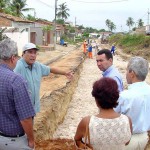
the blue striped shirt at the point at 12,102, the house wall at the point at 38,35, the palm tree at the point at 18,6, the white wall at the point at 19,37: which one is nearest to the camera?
the blue striped shirt at the point at 12,102

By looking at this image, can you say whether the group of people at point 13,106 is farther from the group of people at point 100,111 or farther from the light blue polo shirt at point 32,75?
the light blue polo shirt at point 32,75

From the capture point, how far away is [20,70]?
5.06 meters

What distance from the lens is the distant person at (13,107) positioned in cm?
329

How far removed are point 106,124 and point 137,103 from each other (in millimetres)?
695

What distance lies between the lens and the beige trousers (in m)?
3.49

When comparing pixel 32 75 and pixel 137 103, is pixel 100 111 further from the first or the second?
pixel 32 75

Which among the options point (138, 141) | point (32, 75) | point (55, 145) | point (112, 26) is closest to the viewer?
point (138, 141)

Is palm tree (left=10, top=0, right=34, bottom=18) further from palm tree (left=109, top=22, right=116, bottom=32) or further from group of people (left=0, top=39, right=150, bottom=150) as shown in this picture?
palm tree (left=109, top=22, right=116, bottom=32)

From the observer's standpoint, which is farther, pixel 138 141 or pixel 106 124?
pixel 138 141

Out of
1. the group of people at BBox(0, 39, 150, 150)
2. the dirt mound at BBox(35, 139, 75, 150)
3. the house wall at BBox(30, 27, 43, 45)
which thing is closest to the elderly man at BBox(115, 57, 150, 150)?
the group of people at BBox(0, 39, 150, 150)

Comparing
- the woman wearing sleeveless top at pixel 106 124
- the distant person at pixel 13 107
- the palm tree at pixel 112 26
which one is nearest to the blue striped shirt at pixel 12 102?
the distant person at pixel 13 107

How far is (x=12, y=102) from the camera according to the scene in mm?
3336

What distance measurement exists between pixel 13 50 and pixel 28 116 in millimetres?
679

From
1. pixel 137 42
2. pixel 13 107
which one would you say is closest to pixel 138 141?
pixel 13 107
